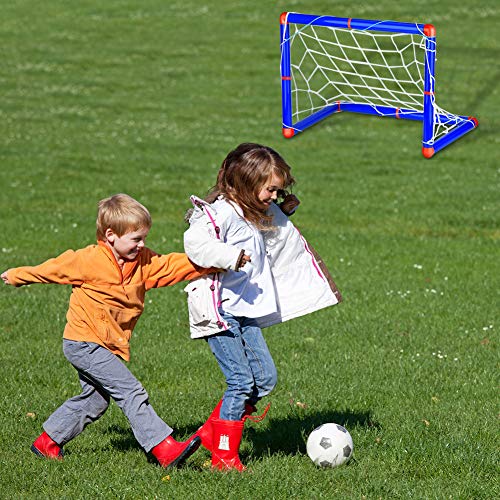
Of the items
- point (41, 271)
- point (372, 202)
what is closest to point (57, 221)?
point (372, 202)

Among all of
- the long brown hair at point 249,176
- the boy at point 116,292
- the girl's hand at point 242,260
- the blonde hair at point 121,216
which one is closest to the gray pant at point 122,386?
the boy at point 116,292

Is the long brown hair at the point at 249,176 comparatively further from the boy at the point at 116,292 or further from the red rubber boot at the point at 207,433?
the red rubber boot at the point at 207,433

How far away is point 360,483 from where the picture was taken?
575 cm

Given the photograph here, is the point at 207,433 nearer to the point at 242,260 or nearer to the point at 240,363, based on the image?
the point at 240,363

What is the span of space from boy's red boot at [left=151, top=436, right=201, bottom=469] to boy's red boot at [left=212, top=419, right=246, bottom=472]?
0.17 meters

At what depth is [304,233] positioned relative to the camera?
1338 cm

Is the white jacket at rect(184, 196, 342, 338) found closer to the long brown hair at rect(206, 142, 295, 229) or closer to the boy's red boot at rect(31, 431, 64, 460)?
the long brown hair at rect(206, 142, 295, 229)

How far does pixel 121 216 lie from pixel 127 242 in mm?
156

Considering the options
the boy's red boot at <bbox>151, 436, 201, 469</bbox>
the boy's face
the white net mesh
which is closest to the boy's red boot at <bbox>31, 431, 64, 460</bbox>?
the boy's red boot at <bbox>151, 436, 201, 469</bbox>

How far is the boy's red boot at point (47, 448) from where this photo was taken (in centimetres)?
620

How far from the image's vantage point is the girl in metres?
5.82

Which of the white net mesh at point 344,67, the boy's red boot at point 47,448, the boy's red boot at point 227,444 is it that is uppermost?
the boy's red boot at point 227,444

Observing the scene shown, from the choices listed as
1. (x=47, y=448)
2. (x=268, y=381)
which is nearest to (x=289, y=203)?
(x=268, y=381)

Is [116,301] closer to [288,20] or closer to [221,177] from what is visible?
[221,177]
